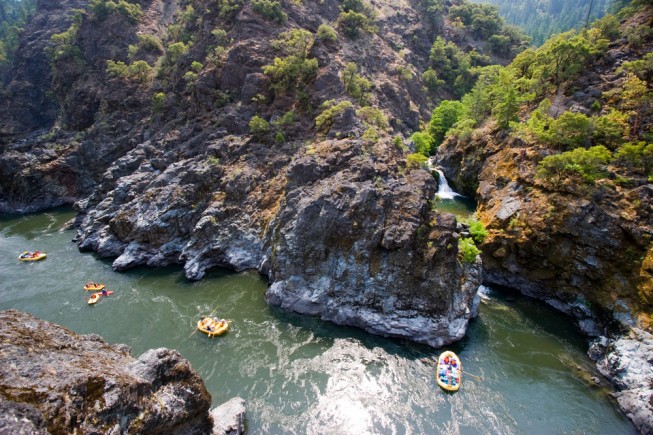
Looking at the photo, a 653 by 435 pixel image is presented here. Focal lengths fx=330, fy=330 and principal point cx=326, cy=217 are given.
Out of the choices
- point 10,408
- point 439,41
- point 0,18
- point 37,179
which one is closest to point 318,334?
Result: point 10,408

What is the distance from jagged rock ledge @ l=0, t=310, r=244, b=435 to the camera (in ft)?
28.0

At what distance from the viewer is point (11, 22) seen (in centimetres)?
8219

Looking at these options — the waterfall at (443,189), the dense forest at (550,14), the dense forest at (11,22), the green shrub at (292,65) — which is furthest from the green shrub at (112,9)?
the dense forest at (550,14)

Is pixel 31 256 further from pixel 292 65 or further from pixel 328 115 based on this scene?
pixel 292 65

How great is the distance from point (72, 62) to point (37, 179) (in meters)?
21.5

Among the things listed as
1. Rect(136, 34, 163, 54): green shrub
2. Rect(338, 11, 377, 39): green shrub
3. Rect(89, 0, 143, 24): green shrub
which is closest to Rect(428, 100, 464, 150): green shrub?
Rect(338, 11, 377, 39): green shrub

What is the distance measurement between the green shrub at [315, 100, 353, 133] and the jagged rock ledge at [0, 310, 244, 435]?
27883 millimetres

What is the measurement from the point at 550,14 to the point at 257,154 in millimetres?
221654

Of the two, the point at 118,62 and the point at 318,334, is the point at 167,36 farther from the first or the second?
the point at 318,334

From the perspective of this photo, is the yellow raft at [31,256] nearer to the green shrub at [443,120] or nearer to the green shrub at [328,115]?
the green shrub at [328,115]

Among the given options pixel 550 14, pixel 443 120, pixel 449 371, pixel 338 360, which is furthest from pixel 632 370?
pixel 550 14

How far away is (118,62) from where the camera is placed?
174 ft

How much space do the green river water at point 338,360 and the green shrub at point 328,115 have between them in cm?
1763

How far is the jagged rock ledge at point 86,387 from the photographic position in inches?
336
